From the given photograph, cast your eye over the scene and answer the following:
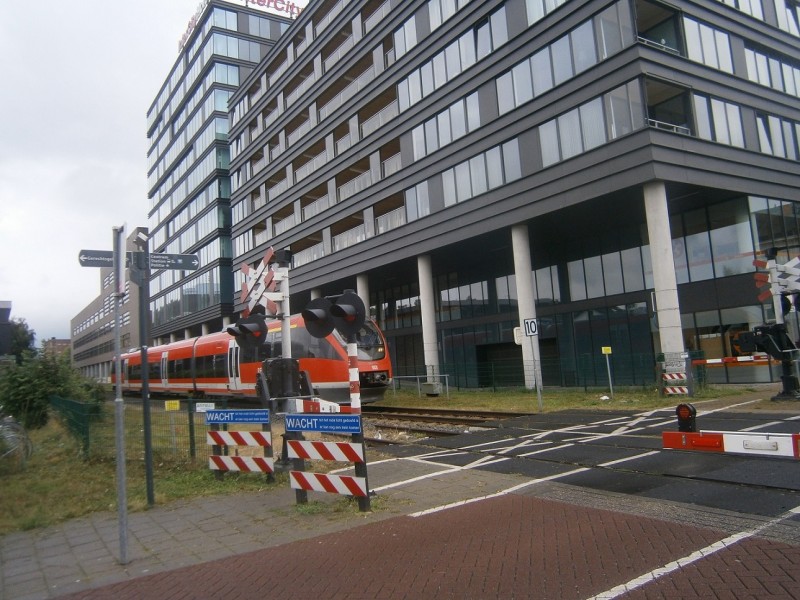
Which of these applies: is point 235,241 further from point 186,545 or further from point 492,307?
point 186,545

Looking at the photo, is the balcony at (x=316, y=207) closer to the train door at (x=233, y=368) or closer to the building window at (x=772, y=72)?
the train door at (x=233, y=368)

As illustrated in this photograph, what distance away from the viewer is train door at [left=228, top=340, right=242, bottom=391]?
76.8ft

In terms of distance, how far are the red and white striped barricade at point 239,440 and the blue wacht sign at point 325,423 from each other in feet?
3.26

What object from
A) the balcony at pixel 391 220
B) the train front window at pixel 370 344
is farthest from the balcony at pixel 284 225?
the train front window at pixel 370 344

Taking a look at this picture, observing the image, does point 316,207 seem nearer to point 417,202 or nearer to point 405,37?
point 417,202

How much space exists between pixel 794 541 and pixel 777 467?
3.19 meters

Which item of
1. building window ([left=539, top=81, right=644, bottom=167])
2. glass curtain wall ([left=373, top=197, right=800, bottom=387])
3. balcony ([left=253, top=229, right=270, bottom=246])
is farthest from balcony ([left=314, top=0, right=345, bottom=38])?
building window ([left=539, top=81, right=644, bottom=167])

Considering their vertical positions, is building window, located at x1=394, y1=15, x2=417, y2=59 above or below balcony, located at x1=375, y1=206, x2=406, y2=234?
above

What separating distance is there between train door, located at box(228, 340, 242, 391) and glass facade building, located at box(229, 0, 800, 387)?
10.1 meters

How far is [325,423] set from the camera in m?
7.19

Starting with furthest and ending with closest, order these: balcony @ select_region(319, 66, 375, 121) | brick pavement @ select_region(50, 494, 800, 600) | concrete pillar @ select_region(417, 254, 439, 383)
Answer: balcony @ select_region(319, 66, 375, 121), concrete pillar @ select_region(417, 254, 439, 383), brick pavement @ select_region(50, 494, 800, 600)

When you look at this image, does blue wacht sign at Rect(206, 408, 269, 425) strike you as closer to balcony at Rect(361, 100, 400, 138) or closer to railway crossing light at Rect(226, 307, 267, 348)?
railway crossing light at Rect(226, 307, 267, 348)

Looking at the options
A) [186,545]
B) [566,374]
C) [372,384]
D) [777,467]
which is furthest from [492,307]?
[186,545]

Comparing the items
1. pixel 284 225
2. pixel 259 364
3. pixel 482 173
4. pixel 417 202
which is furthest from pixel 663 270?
pixel 284 225
